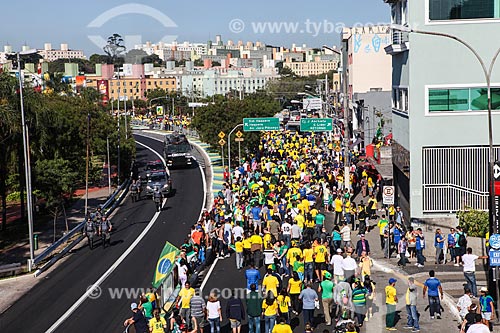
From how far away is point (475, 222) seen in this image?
79.0 ft

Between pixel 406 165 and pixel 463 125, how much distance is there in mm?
2968

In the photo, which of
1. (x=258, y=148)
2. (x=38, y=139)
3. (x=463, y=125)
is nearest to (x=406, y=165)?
(x=463, y=125)

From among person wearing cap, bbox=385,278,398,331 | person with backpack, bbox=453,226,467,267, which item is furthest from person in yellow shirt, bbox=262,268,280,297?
person with backpack, bbox=453,226,467,267

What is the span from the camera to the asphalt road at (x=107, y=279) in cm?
1905

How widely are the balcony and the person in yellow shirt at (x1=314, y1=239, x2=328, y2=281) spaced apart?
10167 mm

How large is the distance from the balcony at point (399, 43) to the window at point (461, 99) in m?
2.13

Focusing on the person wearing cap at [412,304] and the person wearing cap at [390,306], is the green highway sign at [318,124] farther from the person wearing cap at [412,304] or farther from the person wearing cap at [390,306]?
the person wearing cap at [412,304]

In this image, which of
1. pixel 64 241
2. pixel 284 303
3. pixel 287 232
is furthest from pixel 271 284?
pixel 64 241

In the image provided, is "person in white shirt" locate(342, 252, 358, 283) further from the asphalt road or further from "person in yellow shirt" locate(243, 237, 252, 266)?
the asphalt road

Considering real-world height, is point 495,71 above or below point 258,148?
above

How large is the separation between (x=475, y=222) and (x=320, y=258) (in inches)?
267

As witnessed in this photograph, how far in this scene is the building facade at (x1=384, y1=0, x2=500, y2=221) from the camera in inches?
1026

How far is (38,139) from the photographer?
37.5m

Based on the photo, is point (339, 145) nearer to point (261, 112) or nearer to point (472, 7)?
point (261, 112)
